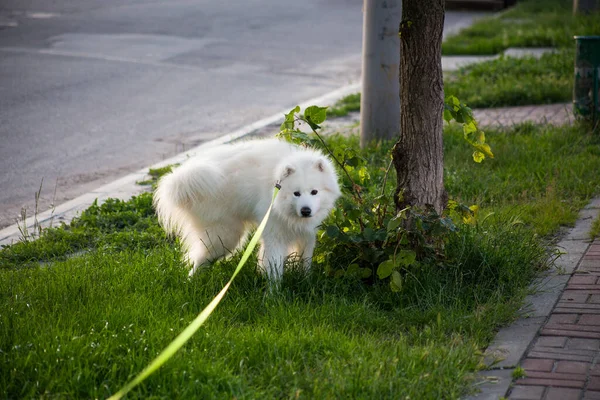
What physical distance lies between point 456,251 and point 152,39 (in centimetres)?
1064

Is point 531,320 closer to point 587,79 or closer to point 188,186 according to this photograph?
point 188,186

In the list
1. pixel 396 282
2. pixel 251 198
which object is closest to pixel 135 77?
pixel 251 198

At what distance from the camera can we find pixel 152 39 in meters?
14.8

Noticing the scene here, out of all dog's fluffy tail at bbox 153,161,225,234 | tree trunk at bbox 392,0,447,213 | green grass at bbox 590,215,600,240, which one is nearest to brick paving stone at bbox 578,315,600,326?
tree trunk at bbox 392,0,447,213

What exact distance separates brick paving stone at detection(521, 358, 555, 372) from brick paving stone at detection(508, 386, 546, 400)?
19cm

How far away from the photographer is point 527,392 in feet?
12.3

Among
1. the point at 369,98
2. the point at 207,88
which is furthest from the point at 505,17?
the point at 369,98

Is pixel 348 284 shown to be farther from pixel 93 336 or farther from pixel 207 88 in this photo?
pixel 207 88

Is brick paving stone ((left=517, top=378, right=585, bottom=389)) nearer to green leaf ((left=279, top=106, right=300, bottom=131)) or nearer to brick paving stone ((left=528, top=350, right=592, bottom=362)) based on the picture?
brick paving stone ((left=528, top=350, right=592, bottom=362))

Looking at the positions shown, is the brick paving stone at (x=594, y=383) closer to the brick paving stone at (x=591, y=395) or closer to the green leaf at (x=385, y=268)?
the brick paving stone at (x=591, y=395)

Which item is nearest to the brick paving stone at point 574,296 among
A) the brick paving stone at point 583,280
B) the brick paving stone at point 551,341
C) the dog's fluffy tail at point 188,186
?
the brick paving stone at point 583,280

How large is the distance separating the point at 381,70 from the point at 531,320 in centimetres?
416

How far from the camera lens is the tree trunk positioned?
5152 millimetres

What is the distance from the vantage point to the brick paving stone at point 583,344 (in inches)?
166
